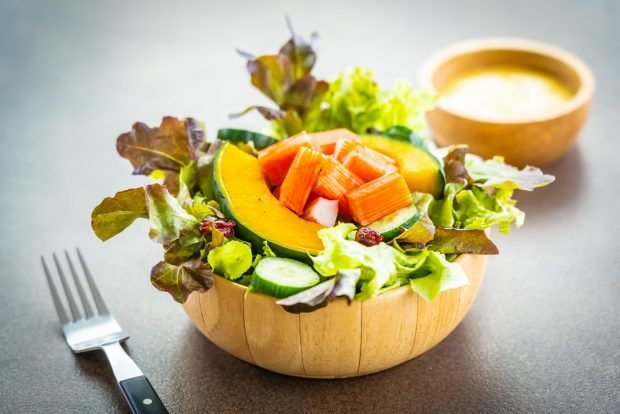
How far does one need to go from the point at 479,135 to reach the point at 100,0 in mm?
2099

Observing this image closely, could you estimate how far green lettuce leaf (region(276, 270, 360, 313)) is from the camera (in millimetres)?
1435

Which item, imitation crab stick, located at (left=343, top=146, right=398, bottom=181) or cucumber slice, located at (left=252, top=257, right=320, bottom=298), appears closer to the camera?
cucumber slice, located at (left=252, top=257, right=320, bottom=298)

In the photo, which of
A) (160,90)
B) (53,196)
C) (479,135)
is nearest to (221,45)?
(160,90)

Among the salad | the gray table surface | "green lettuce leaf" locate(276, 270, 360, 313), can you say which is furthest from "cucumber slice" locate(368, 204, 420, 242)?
the gray table surface

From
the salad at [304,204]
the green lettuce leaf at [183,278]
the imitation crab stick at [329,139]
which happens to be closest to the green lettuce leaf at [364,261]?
the salad at [304,204]

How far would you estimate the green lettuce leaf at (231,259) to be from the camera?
1.57 meters

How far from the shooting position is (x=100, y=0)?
3.68 meters

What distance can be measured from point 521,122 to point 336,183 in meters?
0.82

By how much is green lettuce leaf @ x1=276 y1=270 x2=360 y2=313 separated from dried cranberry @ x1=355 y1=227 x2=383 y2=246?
0.47 ft

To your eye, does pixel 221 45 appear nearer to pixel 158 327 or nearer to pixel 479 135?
pixel 479 135

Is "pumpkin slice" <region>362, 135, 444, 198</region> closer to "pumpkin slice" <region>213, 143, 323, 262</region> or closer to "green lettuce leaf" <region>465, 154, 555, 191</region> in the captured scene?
"green lettuce leaf" <region>465, 154, 555, 191</region>

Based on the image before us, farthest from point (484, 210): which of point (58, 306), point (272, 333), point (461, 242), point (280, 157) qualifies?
point (58, 306)

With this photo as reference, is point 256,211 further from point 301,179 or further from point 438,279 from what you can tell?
point 438,279

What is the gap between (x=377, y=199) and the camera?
1726 millimetres
